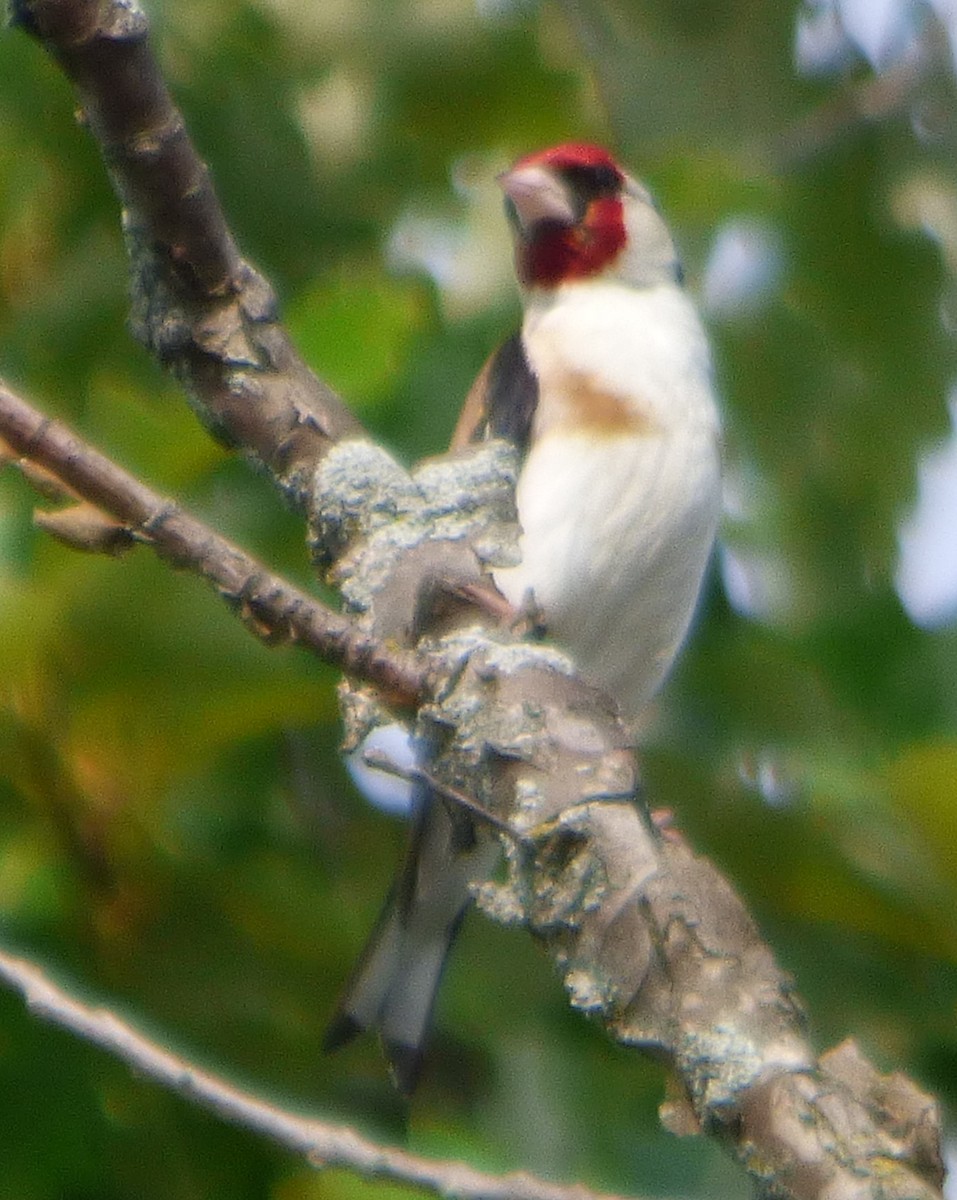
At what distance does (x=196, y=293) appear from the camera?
156 centimetres

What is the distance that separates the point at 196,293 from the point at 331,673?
43cm

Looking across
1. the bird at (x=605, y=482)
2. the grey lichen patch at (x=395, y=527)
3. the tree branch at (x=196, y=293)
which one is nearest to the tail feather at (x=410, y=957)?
the bird at (x=605, y=482)

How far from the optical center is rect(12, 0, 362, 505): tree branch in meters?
1.35

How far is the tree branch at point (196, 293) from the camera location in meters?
1.35

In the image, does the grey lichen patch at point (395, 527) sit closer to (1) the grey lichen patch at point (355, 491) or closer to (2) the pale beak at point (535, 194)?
(1) the grey lichen patch at point (355, 491)

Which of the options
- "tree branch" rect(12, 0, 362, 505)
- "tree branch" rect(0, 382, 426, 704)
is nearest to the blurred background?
"tree branch" rect(12, 0, 362, 505)

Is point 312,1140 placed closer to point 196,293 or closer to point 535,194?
point 196,293

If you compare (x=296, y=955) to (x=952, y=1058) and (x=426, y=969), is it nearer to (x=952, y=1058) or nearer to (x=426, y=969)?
(x=426, y=969)

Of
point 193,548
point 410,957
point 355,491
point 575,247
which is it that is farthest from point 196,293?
point 575,247

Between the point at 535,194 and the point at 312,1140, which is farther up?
the point at 312,1140

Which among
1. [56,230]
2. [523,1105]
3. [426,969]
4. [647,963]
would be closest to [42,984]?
[647,963]

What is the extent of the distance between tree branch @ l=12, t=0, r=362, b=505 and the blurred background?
185 millimetres

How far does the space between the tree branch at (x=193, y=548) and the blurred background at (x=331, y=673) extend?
1.25 ft

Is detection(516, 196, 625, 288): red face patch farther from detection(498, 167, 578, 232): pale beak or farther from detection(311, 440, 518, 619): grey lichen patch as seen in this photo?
detection(311, 440, 518, 619): grey lichen patch
